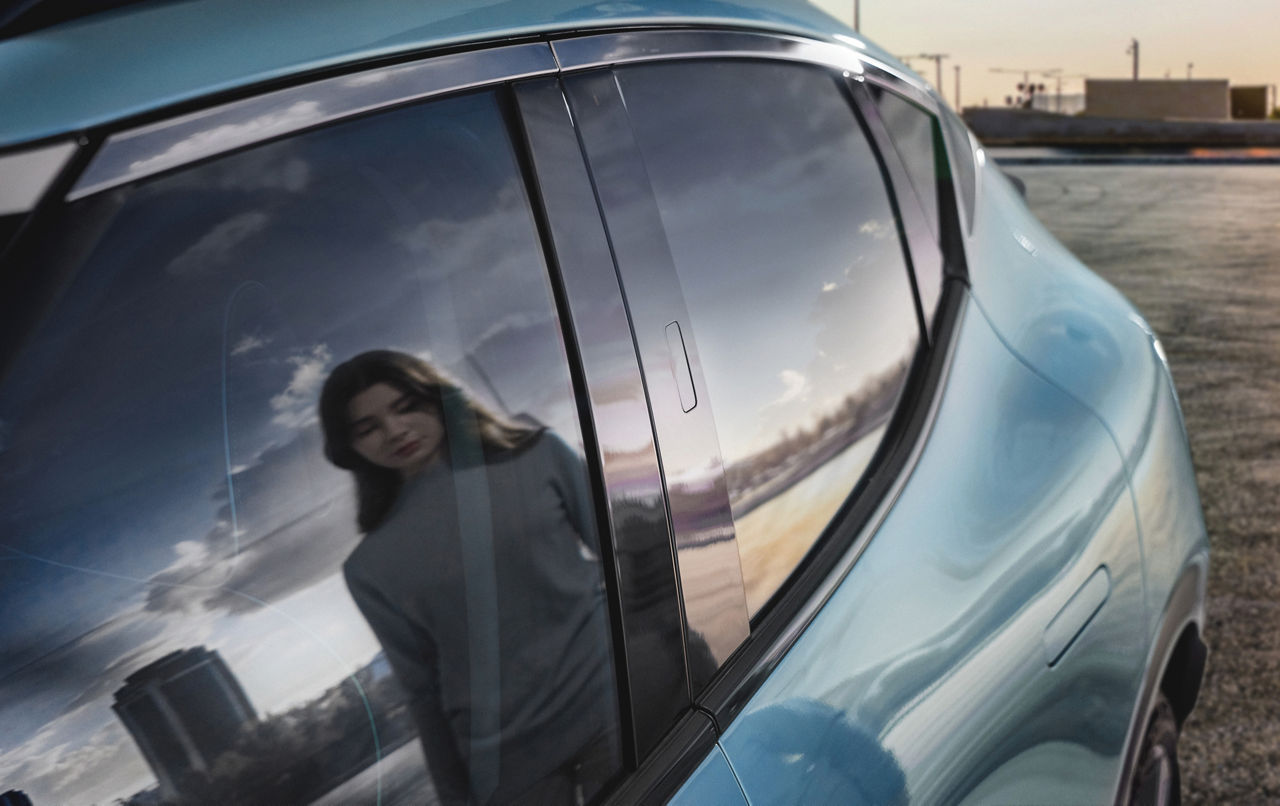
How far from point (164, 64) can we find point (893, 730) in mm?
970

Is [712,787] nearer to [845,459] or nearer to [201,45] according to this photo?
[845,459]

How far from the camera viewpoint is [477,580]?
3.47ft

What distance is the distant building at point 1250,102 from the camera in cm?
5625

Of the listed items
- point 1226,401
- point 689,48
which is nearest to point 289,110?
point 689,48

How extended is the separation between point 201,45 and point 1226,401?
6572mm

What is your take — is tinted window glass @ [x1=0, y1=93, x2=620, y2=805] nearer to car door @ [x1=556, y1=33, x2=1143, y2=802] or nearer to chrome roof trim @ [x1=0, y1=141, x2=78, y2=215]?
chrome roof trim @ [x1=0, y1=141, x2=78, y2=215]

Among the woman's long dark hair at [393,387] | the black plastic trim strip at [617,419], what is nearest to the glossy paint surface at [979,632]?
the black plastic trim strip at [617,419]

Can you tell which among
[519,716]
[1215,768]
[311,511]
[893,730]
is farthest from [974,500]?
[1215,768]

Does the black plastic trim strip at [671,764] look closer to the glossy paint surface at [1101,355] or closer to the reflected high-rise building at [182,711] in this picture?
the reflected high-rise building at [182,711]

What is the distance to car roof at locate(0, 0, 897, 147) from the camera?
86cm

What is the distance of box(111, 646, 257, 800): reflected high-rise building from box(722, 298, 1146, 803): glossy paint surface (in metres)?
0.49

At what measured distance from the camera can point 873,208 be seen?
171 centimetres

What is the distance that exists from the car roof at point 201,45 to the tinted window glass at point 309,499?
6 cm

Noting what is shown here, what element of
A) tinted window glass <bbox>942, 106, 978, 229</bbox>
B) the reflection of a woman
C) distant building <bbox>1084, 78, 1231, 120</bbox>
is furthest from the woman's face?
distant building <bbox>1084, 78, 1231, 120</bbox>
